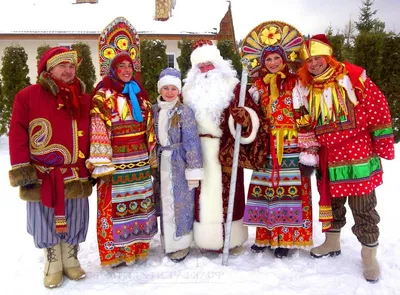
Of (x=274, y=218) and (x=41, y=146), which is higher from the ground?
(x=41, y=146)

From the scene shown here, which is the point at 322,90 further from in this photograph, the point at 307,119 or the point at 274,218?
the point at 274,218

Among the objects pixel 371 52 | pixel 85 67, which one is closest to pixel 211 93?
pixel 371 52

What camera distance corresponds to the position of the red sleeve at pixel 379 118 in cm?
303

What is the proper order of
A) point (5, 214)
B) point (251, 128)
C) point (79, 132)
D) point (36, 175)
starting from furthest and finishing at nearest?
→ point (5, 214)
point (251, 128)
point (79, 132)
point (36, 175)

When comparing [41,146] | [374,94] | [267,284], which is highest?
[374,94]

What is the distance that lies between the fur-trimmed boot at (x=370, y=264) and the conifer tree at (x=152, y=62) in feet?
25.2

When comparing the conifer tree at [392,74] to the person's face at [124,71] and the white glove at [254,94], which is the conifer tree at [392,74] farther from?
the person's face at [124,71]

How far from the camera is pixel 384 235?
391cm

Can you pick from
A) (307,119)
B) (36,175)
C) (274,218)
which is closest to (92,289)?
(36,175)

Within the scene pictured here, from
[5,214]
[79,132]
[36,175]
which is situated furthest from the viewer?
[5,214]

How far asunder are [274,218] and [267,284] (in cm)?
65

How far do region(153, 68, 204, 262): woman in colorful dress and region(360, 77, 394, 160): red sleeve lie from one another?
4.80ft

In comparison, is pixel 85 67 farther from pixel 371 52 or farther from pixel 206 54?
pixel 206 54

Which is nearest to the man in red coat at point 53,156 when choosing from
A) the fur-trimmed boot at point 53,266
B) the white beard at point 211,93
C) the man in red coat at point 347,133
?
the fur-trimmed boot at point 53,266
